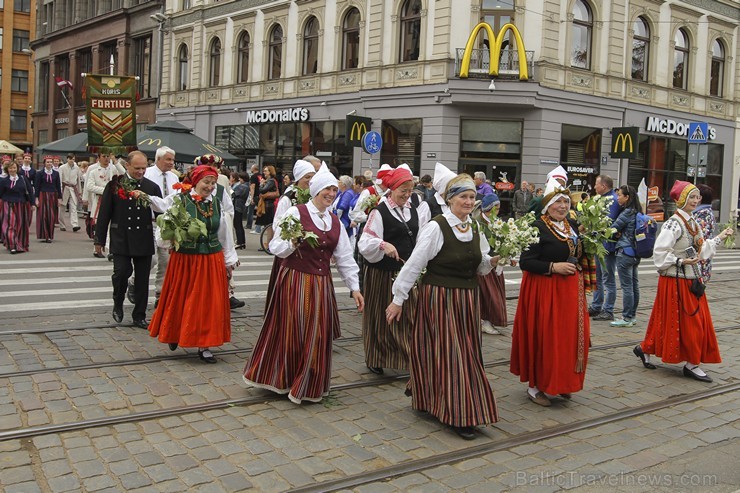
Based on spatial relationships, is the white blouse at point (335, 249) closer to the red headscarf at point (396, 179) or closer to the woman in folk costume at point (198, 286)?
the red headscarf at point (396, 179)

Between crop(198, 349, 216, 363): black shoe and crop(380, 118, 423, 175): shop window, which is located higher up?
crop(380, 118, 423, 175): shop window

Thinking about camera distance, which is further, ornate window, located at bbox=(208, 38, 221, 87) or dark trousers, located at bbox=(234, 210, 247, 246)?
ornate window, located at bbox=(208, 38, 221, 87)

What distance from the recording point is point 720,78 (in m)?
31.2

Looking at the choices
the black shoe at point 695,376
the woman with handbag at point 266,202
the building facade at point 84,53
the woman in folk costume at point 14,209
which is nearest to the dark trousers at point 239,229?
the woman with handbag at point 266,202

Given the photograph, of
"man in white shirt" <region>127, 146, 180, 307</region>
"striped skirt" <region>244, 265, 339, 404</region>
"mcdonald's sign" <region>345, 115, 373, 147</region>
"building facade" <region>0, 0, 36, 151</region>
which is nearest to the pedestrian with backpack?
"striped skirt" <region>244, 265, 339, 404</region>

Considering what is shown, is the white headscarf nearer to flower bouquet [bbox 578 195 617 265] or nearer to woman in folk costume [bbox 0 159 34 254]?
flower bouquet [bbox 578 195 617 265]

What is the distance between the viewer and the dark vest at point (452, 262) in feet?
17.8

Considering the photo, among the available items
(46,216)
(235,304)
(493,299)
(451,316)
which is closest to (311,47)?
(46,216)

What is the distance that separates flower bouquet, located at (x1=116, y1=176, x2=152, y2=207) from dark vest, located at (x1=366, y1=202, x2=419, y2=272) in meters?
2.68

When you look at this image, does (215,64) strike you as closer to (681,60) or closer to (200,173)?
(681,60)

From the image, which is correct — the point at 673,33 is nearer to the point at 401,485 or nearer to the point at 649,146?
the point at 649,146

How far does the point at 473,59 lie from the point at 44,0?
41.7 meters

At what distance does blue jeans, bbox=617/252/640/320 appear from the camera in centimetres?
979

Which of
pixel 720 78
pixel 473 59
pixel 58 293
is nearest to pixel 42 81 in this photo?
pixel 473 59
